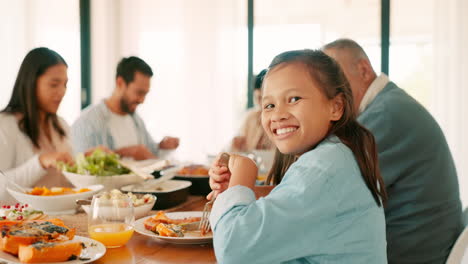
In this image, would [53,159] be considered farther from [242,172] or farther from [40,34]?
[40,34]

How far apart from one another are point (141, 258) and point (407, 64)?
4.30m

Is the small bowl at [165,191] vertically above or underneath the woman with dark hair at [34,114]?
underneath

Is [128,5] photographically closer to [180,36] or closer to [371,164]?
[180,36]

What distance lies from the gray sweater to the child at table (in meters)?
0.65

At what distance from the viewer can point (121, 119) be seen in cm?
362

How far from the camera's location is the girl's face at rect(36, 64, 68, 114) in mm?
2610

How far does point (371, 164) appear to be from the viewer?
1109mm

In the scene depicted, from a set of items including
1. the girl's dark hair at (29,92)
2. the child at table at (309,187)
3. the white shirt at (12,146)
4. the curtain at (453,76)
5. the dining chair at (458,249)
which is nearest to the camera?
the child at table at (309,187)

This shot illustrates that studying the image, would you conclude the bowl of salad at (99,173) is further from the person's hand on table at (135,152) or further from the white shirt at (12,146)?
the person's hand on table at (135,152)

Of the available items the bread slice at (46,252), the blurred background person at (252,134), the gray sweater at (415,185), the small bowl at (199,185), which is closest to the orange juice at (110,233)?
the bread slice at (46,252)

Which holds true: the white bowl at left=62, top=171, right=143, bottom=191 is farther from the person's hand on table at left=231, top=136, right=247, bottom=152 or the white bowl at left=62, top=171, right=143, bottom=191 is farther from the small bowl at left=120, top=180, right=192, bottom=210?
the person's hand on table at left=231, top=136, right=247, bottom=152

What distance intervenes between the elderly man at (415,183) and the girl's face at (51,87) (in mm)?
1746

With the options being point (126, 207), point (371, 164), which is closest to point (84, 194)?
point (126, 207)

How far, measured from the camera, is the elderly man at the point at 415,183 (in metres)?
1.76
